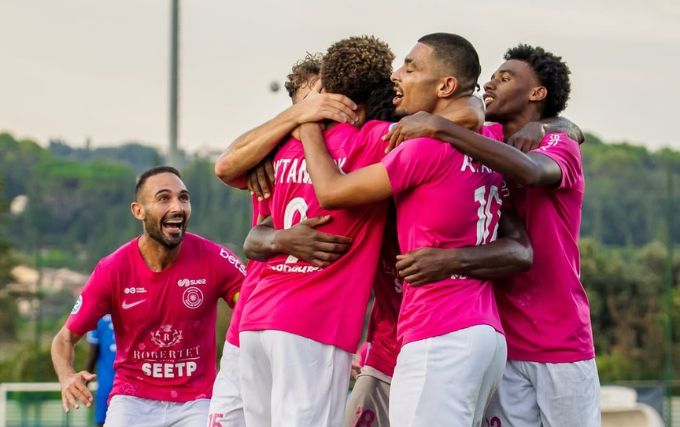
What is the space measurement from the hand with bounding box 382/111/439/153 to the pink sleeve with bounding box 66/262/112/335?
10.7ft

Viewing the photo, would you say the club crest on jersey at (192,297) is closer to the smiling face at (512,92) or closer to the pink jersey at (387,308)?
the pink jersey at (387,308)

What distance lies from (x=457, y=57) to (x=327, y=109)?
2.18 feet

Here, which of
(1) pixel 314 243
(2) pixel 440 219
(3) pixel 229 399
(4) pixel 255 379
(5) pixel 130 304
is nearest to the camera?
(2) pixel 440 219

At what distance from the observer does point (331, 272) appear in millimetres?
6184

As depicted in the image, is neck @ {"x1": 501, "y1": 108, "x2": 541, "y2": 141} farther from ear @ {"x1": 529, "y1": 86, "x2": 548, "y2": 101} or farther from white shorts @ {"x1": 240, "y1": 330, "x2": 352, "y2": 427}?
white shorts @ {"x1": 240, "y1": 330, "x2": 352, "y2": 427}

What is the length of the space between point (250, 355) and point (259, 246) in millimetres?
537

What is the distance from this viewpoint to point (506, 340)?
6.61 m

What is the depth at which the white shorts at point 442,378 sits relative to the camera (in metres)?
5.88

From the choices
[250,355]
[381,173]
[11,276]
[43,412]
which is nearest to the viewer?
[381,173]

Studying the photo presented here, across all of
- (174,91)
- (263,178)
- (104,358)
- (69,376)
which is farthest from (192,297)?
(174,91)

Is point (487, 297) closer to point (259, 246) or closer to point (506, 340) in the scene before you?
point (506, 340)

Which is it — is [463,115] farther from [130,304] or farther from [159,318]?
[130,304]

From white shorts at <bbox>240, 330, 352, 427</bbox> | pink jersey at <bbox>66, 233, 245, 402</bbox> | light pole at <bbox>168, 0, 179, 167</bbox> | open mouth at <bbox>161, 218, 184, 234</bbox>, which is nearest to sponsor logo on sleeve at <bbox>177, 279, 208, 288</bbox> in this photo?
pink jersey at <bbox>66, 233, 245, 402</bbox>

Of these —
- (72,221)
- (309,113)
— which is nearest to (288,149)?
(309,113)
